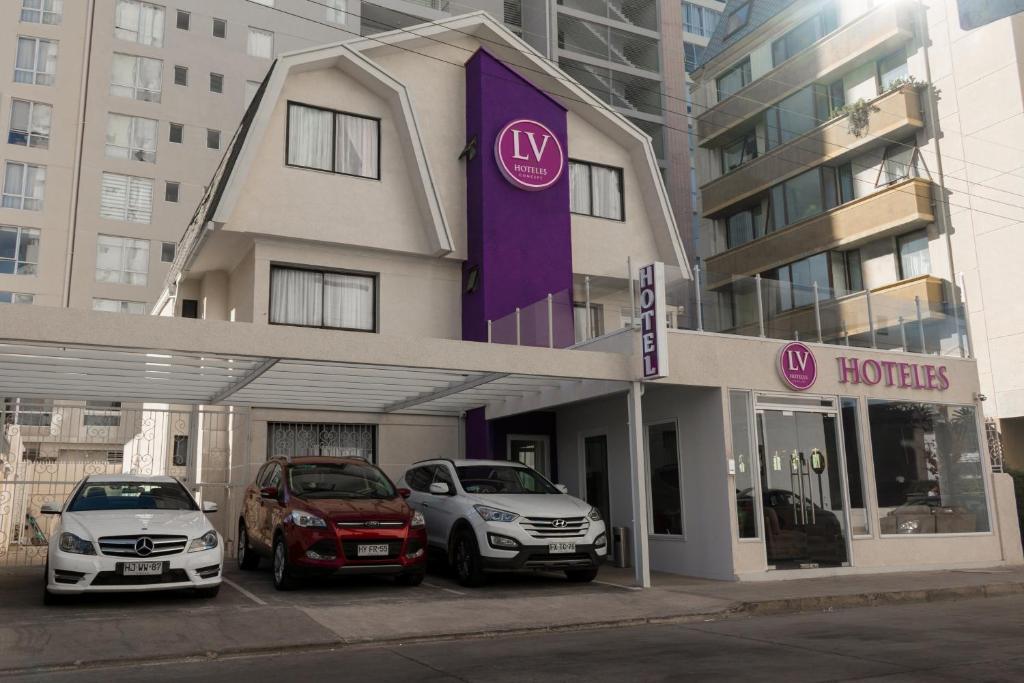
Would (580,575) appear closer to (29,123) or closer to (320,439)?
(320,439)

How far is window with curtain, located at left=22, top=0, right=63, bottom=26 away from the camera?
40875 millimetres

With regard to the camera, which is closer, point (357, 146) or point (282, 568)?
point (282, 568)

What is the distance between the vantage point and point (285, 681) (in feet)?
23.3

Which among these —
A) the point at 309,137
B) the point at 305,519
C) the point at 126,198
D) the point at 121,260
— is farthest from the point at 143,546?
the point at 126,198

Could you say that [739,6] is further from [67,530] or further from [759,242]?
[67,530]

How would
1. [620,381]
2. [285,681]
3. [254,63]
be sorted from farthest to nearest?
[254,63]
[620,381]
[285,681]

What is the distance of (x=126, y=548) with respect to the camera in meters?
10.3

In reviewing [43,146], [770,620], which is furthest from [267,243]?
[43,146]

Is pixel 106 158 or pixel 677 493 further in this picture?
pixel 106 158

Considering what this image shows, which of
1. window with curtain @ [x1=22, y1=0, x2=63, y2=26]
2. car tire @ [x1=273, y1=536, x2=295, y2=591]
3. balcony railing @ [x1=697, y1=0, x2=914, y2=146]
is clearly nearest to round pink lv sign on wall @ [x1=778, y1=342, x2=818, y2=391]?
car tire @ [x1=273, y1=536, x2=295, y2=591]

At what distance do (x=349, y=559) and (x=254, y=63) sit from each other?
36795 millimetres

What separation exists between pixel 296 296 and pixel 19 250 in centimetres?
2821

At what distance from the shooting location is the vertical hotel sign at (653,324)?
13.1 meters

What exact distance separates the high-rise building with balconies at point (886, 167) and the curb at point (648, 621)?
5821 millimetres
